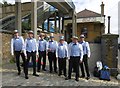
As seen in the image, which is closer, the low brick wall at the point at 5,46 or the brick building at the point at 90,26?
the low brick wall at the point at 5,46

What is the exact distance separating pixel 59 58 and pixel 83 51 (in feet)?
3.43

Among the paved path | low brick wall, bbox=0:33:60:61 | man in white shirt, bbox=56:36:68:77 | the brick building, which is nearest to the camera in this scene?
the paved path

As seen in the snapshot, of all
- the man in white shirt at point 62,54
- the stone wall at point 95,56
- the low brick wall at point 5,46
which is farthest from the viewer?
the stone wall at point 95,56

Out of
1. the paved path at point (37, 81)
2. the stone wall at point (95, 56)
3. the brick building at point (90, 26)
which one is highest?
the brick building at point (90, 26)

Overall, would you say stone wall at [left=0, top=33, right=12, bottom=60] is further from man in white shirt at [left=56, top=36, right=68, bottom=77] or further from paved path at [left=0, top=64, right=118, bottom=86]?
man in white shirt at [left=56, top=36, right=68, bottom=77]

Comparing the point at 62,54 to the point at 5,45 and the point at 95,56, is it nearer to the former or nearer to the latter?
the point at 95,56

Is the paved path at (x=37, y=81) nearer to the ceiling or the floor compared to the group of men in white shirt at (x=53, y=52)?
nearer to the floor

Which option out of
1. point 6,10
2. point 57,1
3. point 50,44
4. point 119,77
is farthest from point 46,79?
point 6,10

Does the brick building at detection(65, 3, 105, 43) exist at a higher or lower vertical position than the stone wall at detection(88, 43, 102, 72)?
higher

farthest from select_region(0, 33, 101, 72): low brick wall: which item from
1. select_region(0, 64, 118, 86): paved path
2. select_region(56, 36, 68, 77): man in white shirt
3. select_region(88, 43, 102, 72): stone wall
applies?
select_region(0, 64, 118, 86): paved path

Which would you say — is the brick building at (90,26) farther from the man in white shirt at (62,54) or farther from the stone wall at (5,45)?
the man in white shirt at (62,54)

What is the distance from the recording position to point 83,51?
9.09 metres

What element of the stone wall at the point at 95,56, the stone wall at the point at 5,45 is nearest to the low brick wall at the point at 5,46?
the stone wall at the point at 5,45

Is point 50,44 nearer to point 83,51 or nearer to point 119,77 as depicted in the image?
point 83,51
